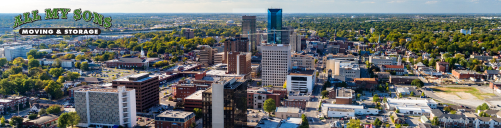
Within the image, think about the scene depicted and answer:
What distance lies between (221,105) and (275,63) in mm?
14863

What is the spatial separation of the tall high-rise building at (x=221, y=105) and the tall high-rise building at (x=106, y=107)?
5.59 meters

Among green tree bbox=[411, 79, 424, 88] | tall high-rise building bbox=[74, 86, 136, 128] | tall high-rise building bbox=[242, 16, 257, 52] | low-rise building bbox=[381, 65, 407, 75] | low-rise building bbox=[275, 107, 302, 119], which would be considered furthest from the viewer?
tall high-rise building bbox=[242, 16, 257, 52]

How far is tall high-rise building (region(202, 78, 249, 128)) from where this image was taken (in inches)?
665

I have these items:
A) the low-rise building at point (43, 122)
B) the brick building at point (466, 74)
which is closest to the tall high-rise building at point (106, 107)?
the low-rise building at point (43, 122)

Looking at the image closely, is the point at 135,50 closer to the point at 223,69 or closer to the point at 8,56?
the point at 8,56

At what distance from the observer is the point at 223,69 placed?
1556 inches

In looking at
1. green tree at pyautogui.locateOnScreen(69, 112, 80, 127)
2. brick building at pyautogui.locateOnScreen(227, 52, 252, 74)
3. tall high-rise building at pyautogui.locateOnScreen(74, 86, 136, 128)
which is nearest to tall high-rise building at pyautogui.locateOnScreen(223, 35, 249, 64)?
brick building at pyautogui.locateOnScreen(227, 52, 252, 74)

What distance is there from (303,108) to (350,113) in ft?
10.5

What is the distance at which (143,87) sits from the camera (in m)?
23.7

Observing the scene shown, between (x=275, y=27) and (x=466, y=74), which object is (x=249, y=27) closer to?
(x=275, y=27)

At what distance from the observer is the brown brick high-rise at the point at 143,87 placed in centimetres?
2334

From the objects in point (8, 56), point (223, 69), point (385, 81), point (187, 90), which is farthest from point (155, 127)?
point (8, 56)

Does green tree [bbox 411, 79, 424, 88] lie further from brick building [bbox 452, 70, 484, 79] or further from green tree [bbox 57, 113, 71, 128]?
green tree [bbox 57, 113, 71, 128]

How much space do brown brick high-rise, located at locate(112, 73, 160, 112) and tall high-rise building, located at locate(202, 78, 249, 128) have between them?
24.8 feet
